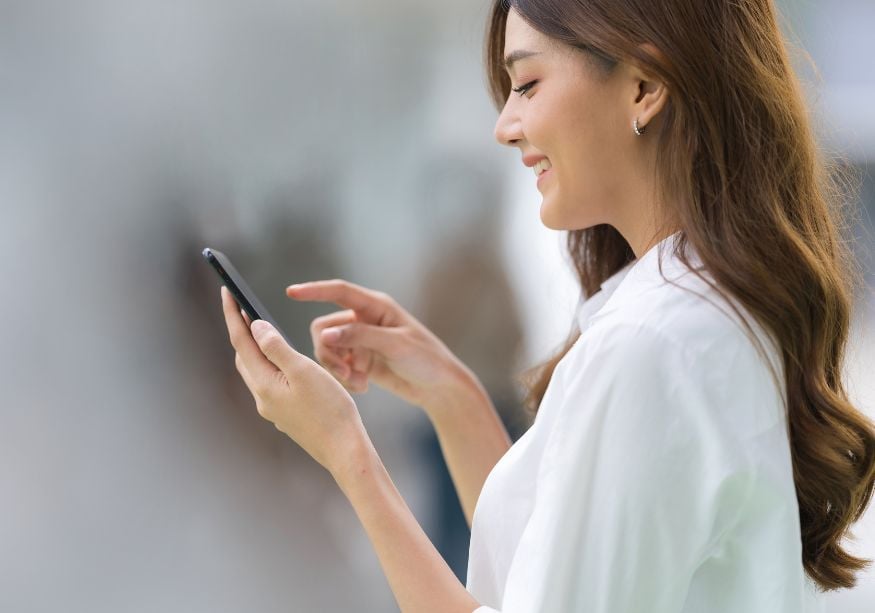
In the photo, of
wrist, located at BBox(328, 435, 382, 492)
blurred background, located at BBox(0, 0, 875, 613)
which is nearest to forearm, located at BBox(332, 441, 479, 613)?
wrist, located at BBox(328, 435, 382, 492)

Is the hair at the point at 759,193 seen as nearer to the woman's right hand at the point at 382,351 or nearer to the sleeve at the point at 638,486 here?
the sleeve at the point at 638,486

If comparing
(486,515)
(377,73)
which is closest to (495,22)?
(486,515)

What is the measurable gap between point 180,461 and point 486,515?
50.8 inches

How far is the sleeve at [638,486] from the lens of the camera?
30.6 inches

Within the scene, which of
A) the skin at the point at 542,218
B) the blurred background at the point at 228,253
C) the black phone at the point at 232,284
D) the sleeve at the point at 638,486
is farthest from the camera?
the blurred background at the point at 228,253

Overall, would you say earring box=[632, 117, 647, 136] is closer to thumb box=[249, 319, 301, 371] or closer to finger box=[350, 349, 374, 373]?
thumb box=[249, 319, 301, 371]

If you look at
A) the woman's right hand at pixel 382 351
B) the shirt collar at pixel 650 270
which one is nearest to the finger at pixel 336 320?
the woman's right hand at pixel 382 351

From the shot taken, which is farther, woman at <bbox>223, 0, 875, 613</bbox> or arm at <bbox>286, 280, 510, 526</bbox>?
arm at <bbox>286, 280, 510, 526</bbox>

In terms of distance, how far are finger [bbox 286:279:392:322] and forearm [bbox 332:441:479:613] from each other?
366 millimetres

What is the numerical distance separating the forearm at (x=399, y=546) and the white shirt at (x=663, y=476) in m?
0.07

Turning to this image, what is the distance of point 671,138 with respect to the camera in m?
0.89

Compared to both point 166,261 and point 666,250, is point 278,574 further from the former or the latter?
point 666,250

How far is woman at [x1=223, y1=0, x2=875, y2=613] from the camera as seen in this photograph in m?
0.78

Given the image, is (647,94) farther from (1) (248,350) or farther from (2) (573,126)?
(1) (248,350)
